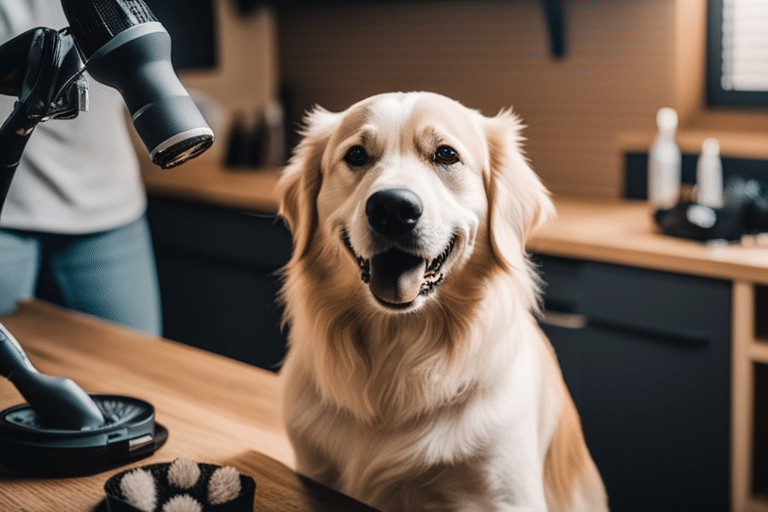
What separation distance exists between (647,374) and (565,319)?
0.25 meters

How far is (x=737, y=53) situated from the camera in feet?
8.68

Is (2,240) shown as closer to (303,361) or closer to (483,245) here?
(303,361)

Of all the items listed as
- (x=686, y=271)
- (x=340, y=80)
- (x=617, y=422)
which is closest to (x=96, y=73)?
(x=686, y=271)

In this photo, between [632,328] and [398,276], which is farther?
[632,328]

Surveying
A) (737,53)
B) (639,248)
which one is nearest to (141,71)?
(639,248)

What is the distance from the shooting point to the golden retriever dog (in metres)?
1.04

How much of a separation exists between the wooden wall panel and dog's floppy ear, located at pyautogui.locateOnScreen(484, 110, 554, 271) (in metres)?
1.63

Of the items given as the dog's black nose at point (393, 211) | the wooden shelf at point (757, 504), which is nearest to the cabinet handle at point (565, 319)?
the wooden shelf at point (757, 504)

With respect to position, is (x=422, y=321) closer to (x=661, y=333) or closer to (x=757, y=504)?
(x=661, y=333)

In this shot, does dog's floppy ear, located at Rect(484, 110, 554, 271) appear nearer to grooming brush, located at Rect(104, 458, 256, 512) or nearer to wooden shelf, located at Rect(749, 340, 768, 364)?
grooming brush, located at Rect(104, 458, 256, 512)

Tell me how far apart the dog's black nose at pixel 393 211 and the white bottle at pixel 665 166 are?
1528mm

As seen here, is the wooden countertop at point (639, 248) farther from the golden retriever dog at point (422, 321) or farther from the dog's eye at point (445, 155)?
the dog's eye at point (445, 155)

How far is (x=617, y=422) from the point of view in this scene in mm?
2217

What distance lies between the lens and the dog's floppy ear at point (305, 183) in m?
1.25
